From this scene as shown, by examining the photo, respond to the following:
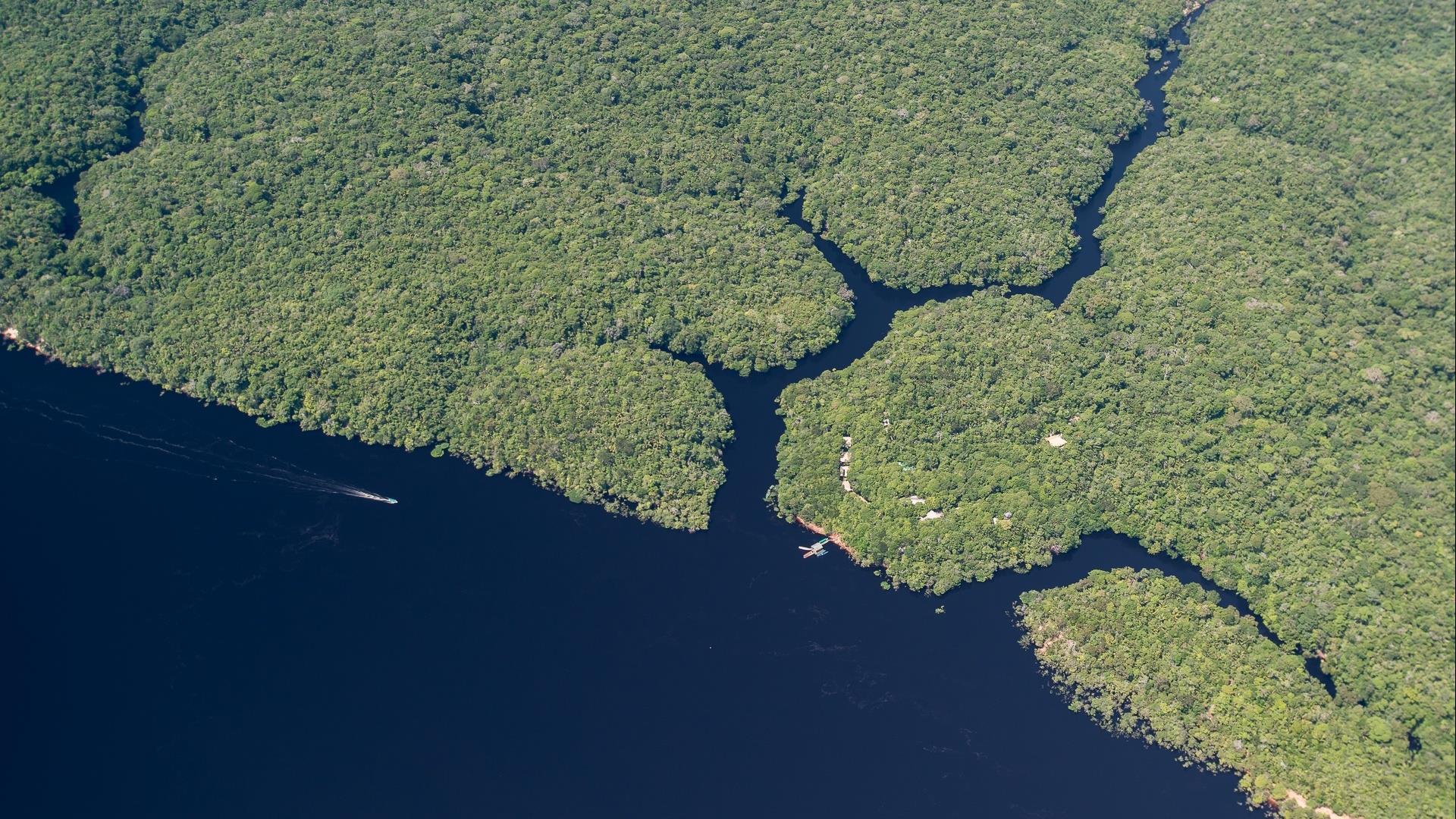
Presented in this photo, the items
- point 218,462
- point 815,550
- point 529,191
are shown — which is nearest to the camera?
point 815,550

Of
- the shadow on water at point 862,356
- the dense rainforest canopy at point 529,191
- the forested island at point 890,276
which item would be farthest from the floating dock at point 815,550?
the dense rainforest canopy at point 529,191

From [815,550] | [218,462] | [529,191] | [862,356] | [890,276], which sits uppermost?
[529,191]

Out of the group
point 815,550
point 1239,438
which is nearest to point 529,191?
point 815,550

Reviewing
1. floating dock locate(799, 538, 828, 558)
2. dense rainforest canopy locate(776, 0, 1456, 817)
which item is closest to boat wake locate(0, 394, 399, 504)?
floating dock locate(799, 538, 828, 558)

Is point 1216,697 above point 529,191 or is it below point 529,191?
below

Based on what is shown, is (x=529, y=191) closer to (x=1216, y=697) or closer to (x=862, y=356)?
(x=862, y=356)

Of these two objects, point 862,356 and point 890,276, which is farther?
point 890,276

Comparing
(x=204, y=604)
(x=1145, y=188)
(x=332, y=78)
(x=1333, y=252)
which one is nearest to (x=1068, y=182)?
(x=1145, y=188)

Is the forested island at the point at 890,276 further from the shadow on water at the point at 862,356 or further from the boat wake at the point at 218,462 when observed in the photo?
the boat wake at the point at 218,462

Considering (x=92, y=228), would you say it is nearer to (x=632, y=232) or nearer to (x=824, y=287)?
(x=632, y=232)
